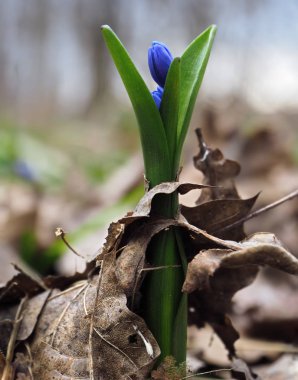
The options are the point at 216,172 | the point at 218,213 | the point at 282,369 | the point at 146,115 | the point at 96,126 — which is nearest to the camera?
the point at 146,115

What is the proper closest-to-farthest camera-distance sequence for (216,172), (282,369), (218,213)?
(218,213), (216,172), (282,369)

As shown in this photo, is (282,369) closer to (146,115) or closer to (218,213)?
(218,213)

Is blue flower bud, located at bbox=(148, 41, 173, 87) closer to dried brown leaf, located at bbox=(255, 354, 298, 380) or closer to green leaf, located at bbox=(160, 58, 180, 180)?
green leaf, located at bbox=(160, 58, 180, 180)

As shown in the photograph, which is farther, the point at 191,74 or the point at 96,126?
the point at 96,126

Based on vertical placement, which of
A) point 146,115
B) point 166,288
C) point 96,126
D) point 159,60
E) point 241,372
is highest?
point 96,126

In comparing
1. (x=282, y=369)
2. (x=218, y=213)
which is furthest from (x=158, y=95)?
(x=282, y=369)

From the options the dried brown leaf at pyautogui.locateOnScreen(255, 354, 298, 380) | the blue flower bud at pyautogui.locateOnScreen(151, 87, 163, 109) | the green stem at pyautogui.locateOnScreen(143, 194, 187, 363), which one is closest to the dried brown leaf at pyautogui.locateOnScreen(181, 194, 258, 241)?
the green stem at pyautogui.locateOnScreen(143, 194, 187, 363)
